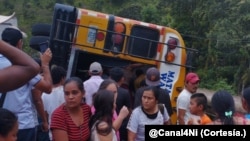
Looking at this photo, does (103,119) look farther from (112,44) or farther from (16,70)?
(112,44)

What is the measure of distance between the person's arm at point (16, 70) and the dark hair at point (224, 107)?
1.77m

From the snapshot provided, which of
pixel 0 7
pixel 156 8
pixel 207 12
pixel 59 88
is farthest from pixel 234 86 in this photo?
pixel 0 7

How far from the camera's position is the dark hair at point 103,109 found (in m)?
4.15

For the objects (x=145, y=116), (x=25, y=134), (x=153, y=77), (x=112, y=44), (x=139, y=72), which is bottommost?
(x=25, y=134)

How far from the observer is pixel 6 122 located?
122 inches

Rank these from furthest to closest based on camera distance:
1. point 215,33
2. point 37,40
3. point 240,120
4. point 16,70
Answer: point 215,33, point 37,40, point 240,120, point 16,70

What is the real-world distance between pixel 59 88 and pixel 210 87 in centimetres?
1657

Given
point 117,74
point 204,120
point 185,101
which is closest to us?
point 204,120

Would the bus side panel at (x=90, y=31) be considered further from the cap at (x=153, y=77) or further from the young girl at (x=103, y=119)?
the young girl at (x=103, y=119)

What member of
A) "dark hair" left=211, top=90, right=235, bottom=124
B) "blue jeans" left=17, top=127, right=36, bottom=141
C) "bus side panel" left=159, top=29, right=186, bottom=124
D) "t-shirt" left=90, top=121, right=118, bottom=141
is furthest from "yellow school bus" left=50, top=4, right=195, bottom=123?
"dark hair" left=211, top=90, right=235, bottom=124

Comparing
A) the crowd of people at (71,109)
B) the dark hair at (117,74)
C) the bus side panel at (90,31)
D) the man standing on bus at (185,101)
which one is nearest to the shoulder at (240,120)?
the crowd of people at (71,109)

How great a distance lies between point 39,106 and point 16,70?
8.59ft

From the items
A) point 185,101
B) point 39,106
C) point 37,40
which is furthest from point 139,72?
point 39,106

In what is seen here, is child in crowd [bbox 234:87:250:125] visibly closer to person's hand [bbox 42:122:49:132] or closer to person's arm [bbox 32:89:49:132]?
person's arm [bbox 32:89:49:132]
